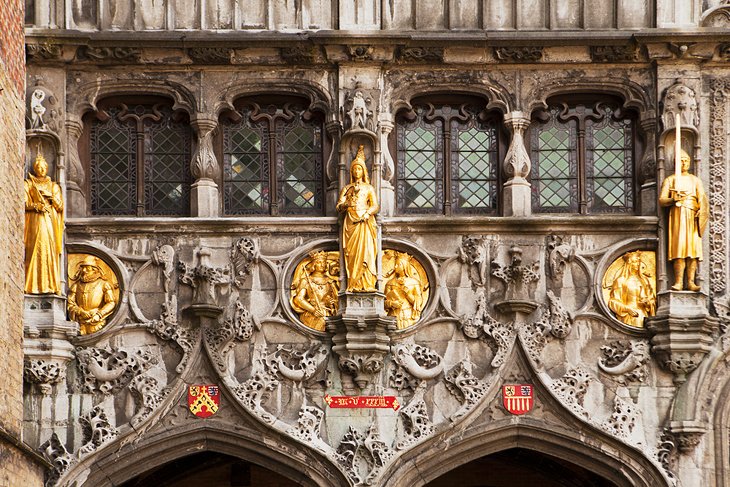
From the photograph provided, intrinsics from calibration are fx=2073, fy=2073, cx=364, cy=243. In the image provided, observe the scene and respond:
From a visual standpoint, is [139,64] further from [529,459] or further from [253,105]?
[529,459]

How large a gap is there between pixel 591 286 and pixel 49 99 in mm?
6894

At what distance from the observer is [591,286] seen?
2483 cm

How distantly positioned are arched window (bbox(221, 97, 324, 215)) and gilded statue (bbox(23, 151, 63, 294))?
213 centimetres

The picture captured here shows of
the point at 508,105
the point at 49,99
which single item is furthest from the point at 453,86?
the point at 49,99

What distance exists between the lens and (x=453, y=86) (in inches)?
996

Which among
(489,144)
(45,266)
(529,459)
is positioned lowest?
(529,459)

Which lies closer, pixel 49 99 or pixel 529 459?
pixel 49 99

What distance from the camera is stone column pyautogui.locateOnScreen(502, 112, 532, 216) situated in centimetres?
2498

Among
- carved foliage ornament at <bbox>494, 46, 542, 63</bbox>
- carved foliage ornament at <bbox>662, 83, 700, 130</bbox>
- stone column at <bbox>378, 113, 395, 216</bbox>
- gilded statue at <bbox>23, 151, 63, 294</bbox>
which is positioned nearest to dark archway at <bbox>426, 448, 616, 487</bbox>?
stone column at <bbox>378, 113, 395, 216</bbox>

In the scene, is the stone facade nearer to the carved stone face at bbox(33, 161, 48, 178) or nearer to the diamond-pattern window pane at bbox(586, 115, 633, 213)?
the diamond-pattern window pane at bbox(586, 115, 633, 213)

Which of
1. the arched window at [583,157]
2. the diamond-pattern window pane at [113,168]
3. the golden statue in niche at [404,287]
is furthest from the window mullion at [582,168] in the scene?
the diamond-pattern window pane at [113,168]

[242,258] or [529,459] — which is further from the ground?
[242,258]

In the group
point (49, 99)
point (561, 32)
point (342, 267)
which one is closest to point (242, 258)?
point (342, 267)

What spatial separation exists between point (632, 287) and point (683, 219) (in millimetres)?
1048
